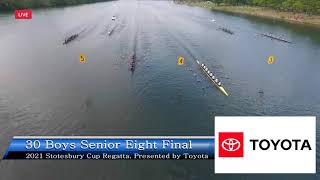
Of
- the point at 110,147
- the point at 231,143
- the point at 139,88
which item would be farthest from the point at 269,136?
the point at 139,88

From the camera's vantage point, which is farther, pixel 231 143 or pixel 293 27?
pixel 293 27

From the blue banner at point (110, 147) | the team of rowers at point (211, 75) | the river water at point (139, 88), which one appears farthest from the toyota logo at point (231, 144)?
the team of rowers at point (211, 75)

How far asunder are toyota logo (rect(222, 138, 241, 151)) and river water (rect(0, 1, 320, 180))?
1193 cm

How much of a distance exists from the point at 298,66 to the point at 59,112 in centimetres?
7201

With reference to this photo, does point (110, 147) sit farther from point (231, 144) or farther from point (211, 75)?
point (211, 75)

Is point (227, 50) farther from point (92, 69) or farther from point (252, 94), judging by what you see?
point (92, 69)

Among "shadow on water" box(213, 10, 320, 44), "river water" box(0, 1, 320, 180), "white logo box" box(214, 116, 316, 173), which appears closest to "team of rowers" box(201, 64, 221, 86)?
"river water" box(0, 1, 320, 180)

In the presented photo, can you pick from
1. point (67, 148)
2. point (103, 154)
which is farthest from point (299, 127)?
point (67, 148)

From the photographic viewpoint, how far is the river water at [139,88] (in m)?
44.1

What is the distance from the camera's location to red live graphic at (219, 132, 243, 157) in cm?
3173

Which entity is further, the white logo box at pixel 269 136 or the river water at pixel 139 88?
the river water at pixel 139 88

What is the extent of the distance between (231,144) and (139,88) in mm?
42679

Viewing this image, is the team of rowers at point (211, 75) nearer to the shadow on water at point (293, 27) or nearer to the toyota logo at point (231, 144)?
the toyota logo at point (231, 144)

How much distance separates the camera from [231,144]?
3216 cm
